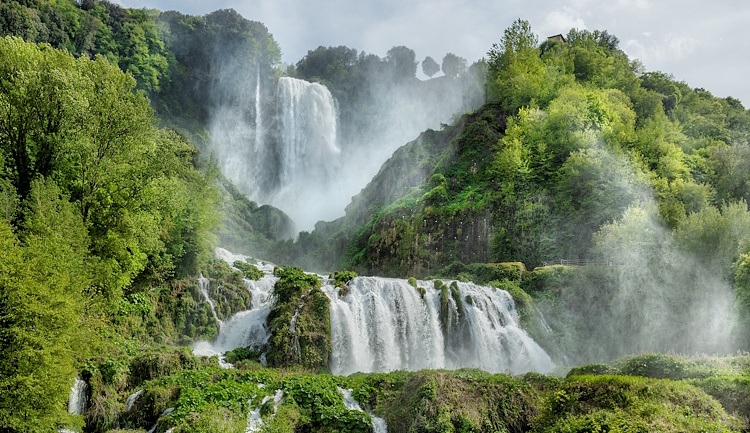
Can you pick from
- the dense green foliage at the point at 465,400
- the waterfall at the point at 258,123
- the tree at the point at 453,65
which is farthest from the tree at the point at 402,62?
the dense green foliage at the point at 465,400

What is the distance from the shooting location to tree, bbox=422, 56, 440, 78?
111375 millimetres

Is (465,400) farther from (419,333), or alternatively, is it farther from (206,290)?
(206,290)

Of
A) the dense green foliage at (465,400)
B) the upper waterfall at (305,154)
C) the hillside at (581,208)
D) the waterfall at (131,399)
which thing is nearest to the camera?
the dense green foliage at (465,400)

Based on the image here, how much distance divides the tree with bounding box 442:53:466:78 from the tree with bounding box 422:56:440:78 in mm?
8234

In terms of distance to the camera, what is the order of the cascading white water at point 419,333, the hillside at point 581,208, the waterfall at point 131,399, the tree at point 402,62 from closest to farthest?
the waterfall at point 131,399 < the cascading white water at point 419,333 < the hillside at point 581,208 < the tree at point 402,62

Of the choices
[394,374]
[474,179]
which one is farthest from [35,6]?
[394,374]

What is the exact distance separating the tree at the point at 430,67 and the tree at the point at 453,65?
8234mm

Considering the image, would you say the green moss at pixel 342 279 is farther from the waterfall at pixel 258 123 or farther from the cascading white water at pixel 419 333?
the waterfall at pixel 258 123

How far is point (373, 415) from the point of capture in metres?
17.0

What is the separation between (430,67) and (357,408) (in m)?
103

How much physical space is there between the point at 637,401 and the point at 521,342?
1870 cm

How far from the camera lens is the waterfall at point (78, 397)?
18.3 m

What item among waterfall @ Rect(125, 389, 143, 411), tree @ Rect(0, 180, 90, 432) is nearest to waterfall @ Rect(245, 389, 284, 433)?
waterfall @ Rect(125, 389, 143, 411)

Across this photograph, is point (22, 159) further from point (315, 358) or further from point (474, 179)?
point (474, 179)
